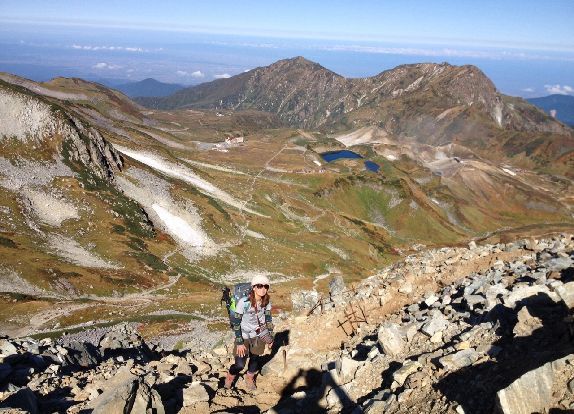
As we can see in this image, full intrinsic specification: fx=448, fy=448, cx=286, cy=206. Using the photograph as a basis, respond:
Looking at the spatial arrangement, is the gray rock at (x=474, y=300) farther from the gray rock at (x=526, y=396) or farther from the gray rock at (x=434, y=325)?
the gray rock at (x=526, y=396)

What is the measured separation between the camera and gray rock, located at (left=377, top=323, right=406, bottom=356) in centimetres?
1845

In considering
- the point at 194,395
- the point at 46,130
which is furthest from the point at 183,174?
the point at 194,395

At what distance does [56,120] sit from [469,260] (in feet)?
361

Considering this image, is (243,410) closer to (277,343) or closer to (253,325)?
(253,325)

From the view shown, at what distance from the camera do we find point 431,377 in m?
14.7

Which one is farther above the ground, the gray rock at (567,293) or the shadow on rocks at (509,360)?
the gray rock at (567,293)

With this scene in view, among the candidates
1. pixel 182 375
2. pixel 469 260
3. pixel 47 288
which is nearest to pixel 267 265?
pixel 47 288

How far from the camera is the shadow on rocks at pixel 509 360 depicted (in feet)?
41.9

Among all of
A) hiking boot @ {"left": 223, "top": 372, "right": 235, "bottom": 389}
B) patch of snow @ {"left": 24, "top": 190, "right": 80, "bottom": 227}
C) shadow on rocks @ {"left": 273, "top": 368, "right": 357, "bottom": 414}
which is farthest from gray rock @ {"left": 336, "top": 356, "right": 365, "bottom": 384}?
patch of snow @ {"left": 24, "top": 190, "right": 80, "bottom": 227}

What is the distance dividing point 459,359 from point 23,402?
1426 cm

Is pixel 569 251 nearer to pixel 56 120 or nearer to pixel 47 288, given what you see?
pixel 47 288

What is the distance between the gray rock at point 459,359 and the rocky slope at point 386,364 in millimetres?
38

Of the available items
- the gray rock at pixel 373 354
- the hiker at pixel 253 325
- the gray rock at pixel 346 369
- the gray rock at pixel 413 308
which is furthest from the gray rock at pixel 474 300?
the hiker at pixel 253 325

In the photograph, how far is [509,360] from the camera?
14164 millimetres
